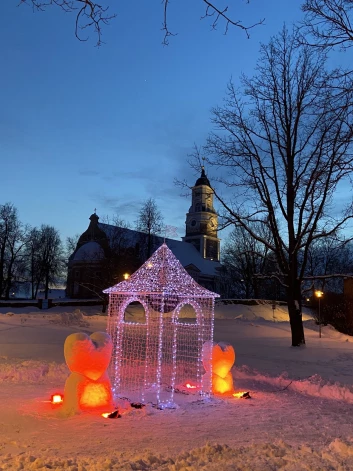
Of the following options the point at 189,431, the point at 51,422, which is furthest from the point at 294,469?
the point at 51,422

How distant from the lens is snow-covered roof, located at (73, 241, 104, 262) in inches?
2123

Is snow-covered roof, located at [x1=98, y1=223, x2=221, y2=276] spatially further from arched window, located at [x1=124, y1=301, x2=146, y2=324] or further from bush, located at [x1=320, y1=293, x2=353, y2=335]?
bush, located at [x1=320, y1=293, x2=353, y2=335]

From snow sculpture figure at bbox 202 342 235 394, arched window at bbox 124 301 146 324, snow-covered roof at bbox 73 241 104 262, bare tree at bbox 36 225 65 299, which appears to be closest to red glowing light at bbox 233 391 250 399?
snow sculpture figure at bbox 202 342 235 394

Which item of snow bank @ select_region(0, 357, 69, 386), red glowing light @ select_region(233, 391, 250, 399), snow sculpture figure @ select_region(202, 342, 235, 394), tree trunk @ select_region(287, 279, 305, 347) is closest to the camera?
red glowing light @ select_region(233, 391, 250, 399)

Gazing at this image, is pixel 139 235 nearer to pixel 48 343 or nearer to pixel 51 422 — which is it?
pixel 48 343

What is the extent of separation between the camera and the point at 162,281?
9.12m

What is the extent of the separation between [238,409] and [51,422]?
3285 mm

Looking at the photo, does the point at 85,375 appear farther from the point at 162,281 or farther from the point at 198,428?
the point at 162,281

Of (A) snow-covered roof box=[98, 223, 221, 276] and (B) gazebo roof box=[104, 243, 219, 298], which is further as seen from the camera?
(A) snow-covered roof box=[98, 223, 221, 276]

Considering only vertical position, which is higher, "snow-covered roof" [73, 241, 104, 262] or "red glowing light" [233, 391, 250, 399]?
"snow-covered roof" [73, 241, 104, 262]

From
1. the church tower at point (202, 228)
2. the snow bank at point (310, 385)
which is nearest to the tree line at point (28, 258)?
the church tower at point (202, 228)

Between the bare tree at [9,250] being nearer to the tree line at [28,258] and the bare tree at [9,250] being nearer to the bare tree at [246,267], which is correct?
the tree line at [28,258]

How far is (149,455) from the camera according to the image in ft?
17.0

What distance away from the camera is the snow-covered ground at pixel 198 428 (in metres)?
5.00
